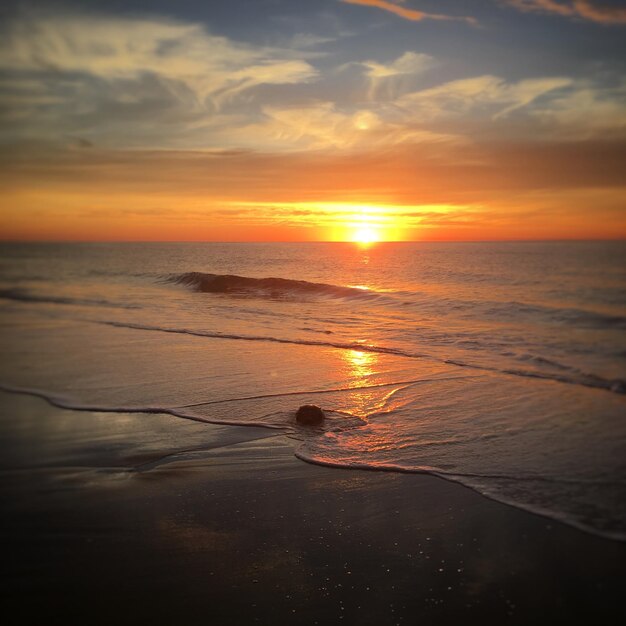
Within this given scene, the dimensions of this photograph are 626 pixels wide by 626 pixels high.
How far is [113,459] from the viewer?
20.0ft

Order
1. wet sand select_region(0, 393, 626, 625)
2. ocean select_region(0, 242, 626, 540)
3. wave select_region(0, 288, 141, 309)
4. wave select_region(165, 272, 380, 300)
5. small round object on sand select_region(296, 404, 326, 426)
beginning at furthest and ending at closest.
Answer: wave select_region(165, 272, 380, 300) < wave select_region(0, 288, 141, 309) < small round object on sand select_region(296, 404, 326, 426) < ocean select_region(0, 242, 626, 540) < wet sand select_region(0, 393, 626, 625)

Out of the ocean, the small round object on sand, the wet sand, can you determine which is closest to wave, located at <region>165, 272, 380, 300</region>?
the ocean

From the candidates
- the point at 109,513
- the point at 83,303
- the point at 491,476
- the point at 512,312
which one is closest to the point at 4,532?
the point at 109,513

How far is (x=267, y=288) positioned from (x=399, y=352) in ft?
75.6

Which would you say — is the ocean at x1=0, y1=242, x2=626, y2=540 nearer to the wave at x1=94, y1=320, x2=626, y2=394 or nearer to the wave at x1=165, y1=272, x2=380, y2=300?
the wave at x1=94, y1=320, x2=626, y2=394

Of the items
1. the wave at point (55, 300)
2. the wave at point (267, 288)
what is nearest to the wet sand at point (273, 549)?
the wave at point (55, 300)

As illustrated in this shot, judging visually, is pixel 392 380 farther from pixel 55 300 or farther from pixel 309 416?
pixel 55 300

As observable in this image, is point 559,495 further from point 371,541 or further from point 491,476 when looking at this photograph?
point 371,541

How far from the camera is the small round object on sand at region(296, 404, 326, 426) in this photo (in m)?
7.42

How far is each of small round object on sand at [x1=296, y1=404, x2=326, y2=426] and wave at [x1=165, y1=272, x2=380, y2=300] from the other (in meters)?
20.1

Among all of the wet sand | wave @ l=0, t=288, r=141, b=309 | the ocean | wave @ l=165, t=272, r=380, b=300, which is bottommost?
the wet sand

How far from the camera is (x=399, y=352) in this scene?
1290 centimetres

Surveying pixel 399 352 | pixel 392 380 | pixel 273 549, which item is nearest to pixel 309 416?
pixel 392 380

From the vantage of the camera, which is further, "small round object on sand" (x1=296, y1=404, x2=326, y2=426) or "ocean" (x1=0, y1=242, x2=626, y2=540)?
"small round object on sand" (x1=296, y1=404, x2=326, y2=426)
